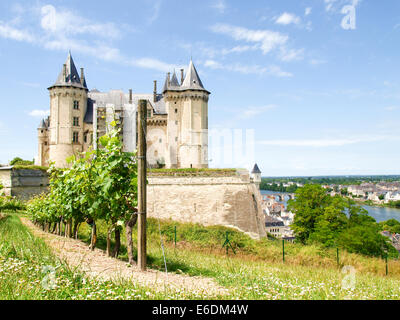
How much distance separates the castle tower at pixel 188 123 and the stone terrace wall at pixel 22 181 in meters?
14.5

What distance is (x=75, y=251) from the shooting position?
7043mm

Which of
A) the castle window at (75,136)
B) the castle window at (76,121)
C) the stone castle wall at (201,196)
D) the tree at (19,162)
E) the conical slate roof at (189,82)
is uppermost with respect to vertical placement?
the conical slate roof at (189,82)

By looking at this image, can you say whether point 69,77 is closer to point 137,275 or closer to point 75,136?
point 75,136

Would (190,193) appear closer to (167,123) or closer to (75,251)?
(167,123)

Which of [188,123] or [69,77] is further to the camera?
[188,123]

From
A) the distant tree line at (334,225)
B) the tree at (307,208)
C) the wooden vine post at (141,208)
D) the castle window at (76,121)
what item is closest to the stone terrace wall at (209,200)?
the tree at (307,208)

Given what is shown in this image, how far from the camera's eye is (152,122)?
124ft

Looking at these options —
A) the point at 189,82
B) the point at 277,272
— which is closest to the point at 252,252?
the point at 277,272

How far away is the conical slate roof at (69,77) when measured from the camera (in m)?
34.9

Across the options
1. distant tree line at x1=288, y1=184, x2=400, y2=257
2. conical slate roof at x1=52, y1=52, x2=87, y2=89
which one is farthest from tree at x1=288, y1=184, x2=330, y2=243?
conical slate roof at x1=52, y1=52, x2=87, y2=89

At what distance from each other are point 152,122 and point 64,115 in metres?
10.5

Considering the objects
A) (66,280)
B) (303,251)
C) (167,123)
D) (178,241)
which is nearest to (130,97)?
(167,123)

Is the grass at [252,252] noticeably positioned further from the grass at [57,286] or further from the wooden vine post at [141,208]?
the grass at [57,286]
